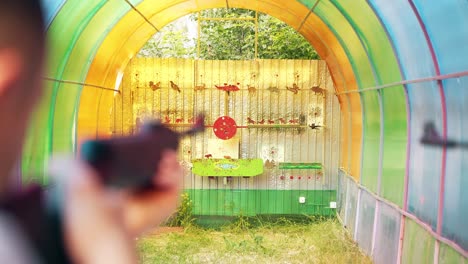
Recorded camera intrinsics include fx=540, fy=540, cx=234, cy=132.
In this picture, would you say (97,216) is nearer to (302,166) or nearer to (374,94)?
(374,94)

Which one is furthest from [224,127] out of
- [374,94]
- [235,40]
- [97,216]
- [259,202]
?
[97,216]

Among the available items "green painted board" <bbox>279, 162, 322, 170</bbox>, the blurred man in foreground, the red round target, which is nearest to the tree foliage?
"green painted board" <bbox>279, 162, 322, 170</bbox>

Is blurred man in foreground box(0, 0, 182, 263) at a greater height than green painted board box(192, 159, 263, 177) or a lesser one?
greater

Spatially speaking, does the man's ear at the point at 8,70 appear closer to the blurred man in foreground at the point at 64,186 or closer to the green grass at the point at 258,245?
the blurred man in foreground at the point at 64,186

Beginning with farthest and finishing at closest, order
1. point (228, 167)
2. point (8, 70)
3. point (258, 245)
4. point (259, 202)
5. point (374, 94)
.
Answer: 1. point (259, 202)
2. point (228, 167)
3. point (258, 245)
4. point (374, 94)
5. point (8, 70)

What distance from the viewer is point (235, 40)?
18.0 meters

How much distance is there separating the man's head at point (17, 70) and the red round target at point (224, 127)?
30.9 feet

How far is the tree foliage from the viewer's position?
53.3 feet

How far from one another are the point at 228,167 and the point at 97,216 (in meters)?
9.44

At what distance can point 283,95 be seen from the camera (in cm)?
988

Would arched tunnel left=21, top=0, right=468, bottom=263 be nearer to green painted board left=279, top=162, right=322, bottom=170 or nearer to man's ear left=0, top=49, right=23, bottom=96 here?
green painted board left=279, top=162, right=322, bottom=170

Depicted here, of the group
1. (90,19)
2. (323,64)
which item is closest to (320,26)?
(323,64)

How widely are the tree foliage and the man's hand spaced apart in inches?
610

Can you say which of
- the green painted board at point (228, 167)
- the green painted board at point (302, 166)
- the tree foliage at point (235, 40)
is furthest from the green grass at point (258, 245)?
the tree foliage at point (235, 40)
